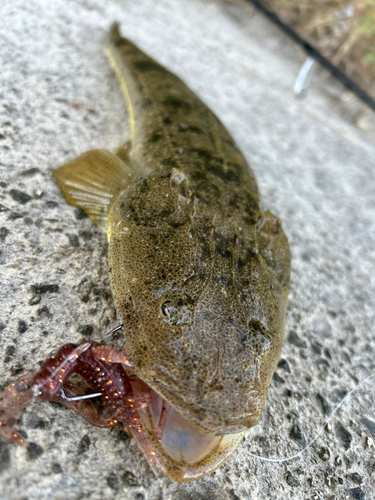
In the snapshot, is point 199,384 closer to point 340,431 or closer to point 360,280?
point 340,431

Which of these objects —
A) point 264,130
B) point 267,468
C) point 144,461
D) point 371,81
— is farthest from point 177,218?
point 371,81

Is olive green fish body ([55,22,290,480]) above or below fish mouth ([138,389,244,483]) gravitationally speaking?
above

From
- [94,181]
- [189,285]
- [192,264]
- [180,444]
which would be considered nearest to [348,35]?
[94,181]

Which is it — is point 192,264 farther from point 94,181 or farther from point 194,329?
point 94,181

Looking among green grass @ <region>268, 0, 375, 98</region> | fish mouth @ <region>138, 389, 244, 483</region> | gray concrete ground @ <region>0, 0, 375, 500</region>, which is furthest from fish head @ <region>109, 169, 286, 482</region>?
green grass @ <region>268, 0, 375, 98</region>

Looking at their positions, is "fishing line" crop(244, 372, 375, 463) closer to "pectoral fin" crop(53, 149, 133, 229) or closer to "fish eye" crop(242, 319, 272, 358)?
"fish eye" crop(242, 319, 272, 358)

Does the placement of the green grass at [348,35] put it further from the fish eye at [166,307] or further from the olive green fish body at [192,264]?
the fish eye at [166,307]

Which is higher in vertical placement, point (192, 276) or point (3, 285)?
point (192, 276)
